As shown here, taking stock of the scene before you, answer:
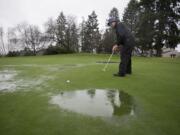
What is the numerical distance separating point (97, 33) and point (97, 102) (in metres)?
43.3

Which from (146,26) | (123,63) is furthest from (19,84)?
(146,26)

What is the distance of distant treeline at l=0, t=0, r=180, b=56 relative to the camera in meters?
25.7

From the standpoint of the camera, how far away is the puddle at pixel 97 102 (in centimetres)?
317

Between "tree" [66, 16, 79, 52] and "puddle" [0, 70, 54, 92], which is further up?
"tree" [66, 16, 79, 52]

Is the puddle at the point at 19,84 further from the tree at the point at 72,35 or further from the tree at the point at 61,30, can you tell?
the tree at the point at 72,35

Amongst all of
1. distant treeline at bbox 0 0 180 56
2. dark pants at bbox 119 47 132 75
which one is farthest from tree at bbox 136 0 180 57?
dark pants at bbox 119 47 132 75

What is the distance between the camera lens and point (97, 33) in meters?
46.1

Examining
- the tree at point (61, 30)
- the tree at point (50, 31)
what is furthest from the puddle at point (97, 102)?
the tree at point (50, 31)

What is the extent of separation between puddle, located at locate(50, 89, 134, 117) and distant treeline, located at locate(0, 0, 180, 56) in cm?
2358

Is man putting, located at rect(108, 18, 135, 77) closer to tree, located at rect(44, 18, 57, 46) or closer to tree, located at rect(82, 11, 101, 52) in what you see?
tree, located at rect(82, 11, 101, 52)

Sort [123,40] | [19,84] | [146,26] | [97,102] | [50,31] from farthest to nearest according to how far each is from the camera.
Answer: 1. [50,31]
2. [146,26]
3. [123,40]
4. [19,84]
5. [97,102]

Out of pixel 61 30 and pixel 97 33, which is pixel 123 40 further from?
pixel 97 33

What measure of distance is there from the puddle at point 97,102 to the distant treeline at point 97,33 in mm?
23582

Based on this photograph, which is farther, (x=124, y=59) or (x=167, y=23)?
(x=167, y=23)
